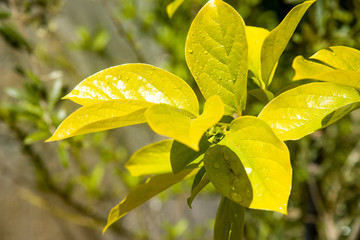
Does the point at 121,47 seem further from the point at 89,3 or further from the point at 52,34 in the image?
the point at 52,34

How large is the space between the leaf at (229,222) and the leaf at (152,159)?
0.24 ft

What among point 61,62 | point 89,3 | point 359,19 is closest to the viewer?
point 359,19

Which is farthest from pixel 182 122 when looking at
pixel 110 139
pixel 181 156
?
pixel 110 139

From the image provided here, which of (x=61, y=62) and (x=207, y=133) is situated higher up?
(x=207, y=133)

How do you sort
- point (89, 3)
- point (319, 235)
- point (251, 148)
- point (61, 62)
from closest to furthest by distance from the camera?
point (251, 148) → point (319, 235) → point (61, 62) → point (89, 3)

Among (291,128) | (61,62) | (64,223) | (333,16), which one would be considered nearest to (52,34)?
(61,62)

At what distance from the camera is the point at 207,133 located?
34cm

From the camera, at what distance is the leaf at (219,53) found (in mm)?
328

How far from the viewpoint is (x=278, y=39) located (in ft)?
1.09

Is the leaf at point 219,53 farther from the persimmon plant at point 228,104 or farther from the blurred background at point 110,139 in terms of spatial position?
the blurred background at point 110,139

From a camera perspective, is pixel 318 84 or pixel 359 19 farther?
pixel 359 19

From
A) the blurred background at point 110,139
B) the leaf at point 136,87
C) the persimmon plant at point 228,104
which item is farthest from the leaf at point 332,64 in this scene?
the blurred background at point 110,139

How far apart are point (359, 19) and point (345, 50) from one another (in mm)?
469

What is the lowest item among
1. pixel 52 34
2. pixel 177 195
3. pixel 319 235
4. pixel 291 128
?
pixel 177 195
